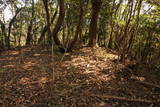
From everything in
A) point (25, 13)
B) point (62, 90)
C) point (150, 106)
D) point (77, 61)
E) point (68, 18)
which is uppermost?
point (25, 13)

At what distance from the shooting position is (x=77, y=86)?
177 inches

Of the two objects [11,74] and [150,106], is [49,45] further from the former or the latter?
[150,106]

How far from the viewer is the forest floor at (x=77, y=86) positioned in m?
3.84

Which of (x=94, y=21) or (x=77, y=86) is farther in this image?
(x=94, y=21)

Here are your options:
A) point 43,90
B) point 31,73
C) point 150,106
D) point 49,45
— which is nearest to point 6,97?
point 43,90

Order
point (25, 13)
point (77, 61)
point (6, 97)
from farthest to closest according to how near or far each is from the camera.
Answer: point (25, 13) → point (77, 61) → point (6, 97)

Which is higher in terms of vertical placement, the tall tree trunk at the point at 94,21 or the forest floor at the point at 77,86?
the tall tree trunk at the point at 94,21

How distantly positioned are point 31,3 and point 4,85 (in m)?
11.5

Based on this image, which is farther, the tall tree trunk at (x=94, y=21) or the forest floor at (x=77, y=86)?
the tall tree trunk at (x=94, y=21)

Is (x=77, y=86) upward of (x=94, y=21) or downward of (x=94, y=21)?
downward

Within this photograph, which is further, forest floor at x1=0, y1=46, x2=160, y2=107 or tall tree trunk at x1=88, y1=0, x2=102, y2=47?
tall tree trunk at x1=88, y1=0, x2=102, y2=47

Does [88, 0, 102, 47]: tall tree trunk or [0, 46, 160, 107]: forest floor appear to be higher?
[88, 0, 102, 47]: tall tree trunk

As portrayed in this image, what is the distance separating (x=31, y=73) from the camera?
218 inches

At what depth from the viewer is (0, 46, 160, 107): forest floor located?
3.84m
